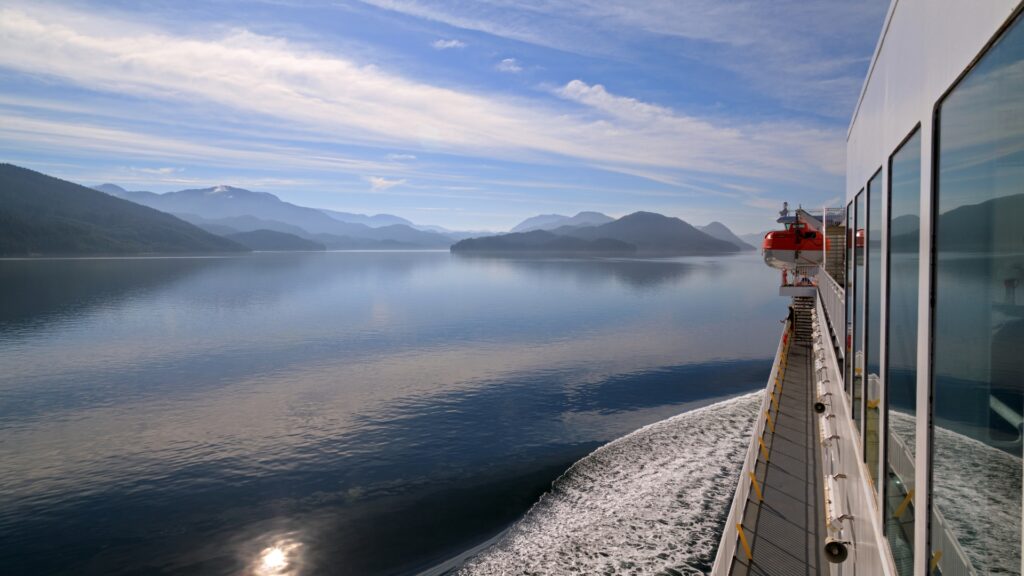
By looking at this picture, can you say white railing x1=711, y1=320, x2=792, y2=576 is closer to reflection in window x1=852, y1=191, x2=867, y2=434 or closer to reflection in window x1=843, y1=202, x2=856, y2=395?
reflection in window x1=843, y1=202, x2=856, y2=395

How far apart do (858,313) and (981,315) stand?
12.3 feet

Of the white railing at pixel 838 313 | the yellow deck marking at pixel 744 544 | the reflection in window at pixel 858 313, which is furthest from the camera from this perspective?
the yellow deck marking at pixel 744 544

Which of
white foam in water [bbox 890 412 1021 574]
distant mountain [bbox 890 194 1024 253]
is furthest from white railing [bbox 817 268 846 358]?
distant mountain [bbox 890 194 1024 253]

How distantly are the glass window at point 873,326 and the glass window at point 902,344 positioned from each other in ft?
1.58

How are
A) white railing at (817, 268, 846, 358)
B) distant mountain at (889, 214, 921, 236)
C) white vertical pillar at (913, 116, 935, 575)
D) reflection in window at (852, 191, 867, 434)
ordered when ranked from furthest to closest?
white railing at (817, 268, 846, 358)
reflection in window at (852, 191, 867, 434)
distant mountain at (889, 214, 921, 236)
white vertical pillar at (913, 116, 935, 575)

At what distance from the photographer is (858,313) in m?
5.36

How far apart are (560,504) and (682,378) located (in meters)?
18.0

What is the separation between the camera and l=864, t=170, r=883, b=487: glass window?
3926 millimetres

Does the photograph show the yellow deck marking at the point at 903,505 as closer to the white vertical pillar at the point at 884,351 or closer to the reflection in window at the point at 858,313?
the white vertical pillar at the point at 884,351

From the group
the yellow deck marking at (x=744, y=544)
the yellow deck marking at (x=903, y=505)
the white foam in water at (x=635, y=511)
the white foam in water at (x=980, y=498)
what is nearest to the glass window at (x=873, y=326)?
the yellow deck marking at (x=903, y=505)

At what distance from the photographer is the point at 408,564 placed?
52.4 feet

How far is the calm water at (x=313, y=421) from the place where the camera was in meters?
17.4

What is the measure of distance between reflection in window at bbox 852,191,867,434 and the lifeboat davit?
2762 cm

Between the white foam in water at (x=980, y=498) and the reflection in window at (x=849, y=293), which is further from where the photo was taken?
the reflection in window at (x=849, y=293)
